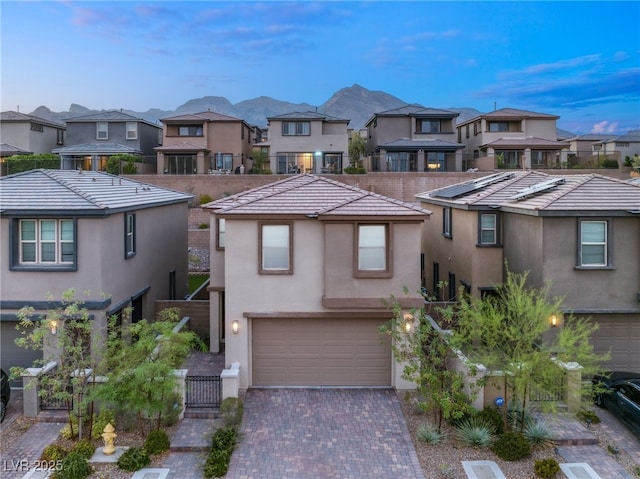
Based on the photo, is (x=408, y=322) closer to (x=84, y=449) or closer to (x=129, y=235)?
(x=84, y=449)

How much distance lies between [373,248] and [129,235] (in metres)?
8.62

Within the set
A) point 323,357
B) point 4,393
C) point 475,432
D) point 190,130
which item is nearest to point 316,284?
point 323,357

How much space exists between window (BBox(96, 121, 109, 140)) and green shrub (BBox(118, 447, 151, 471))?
4039 centimetres

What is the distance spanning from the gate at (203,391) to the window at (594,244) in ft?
38.8

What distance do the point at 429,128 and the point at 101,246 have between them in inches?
1447

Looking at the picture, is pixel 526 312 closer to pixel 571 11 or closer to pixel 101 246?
pixel 101 246

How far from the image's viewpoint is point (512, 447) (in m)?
11.2

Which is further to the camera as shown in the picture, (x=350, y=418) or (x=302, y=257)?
(x=302, y=257)

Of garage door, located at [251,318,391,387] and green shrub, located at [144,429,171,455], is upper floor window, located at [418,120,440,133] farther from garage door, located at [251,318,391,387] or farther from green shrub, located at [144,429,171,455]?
green shrub, located at [144,429,171,455]

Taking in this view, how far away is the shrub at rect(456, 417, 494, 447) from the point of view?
1170 cm

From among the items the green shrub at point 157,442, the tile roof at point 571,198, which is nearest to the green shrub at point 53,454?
the green shrub at point 157,442

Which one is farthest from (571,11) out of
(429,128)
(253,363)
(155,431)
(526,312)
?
(155,431)

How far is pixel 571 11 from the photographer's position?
3766 cm

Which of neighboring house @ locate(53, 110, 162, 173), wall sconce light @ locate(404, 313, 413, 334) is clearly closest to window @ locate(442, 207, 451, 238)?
wall sconce light @ locate(404, 313, 413, 334)
